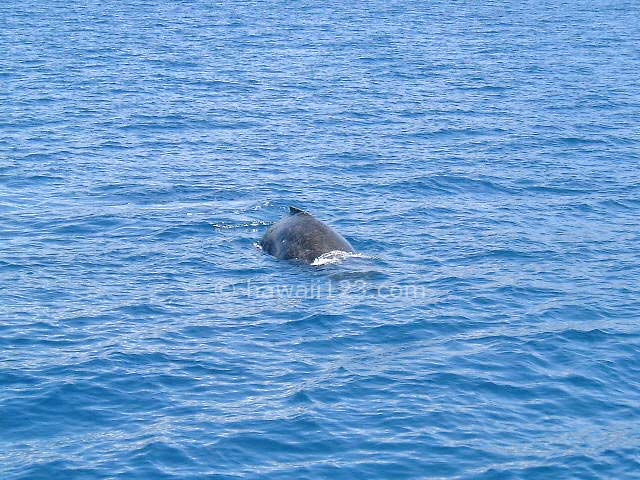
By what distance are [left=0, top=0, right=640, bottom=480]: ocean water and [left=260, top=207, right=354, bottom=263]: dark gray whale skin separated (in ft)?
2.90

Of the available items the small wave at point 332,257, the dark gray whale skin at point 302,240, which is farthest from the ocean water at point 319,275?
the dark gray whale skin at point 302,240

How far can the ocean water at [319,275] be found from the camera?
19.3m

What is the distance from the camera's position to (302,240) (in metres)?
28.8

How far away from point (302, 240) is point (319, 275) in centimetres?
178

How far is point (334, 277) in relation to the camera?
89.2ft

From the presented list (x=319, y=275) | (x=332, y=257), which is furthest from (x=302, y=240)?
(x=319, y=275)

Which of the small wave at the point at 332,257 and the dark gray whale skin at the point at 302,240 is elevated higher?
the dark gray whale skin at the point at 302,240

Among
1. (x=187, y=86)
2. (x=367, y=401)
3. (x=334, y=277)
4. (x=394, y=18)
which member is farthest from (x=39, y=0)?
(x=367, y=401)

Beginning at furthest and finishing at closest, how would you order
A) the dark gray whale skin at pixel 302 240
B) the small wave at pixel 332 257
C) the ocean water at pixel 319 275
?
the dark gray whale skin at pixel 302 240
the small wave at pixel 332 257
the ocean water at pixel 319 275

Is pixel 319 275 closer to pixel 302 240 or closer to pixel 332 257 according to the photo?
pixel 332 257

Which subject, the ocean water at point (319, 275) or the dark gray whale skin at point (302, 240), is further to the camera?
the dark gray whale skin at point (302, 240)

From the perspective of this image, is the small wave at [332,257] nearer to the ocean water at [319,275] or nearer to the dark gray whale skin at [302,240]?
the dark gray whale skin at [302,240]

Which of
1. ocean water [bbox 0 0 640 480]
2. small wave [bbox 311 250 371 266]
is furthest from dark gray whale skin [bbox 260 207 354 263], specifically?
ocean water [bbox 0 0 640 480]

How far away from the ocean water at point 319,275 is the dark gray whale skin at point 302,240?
885 millimetres
